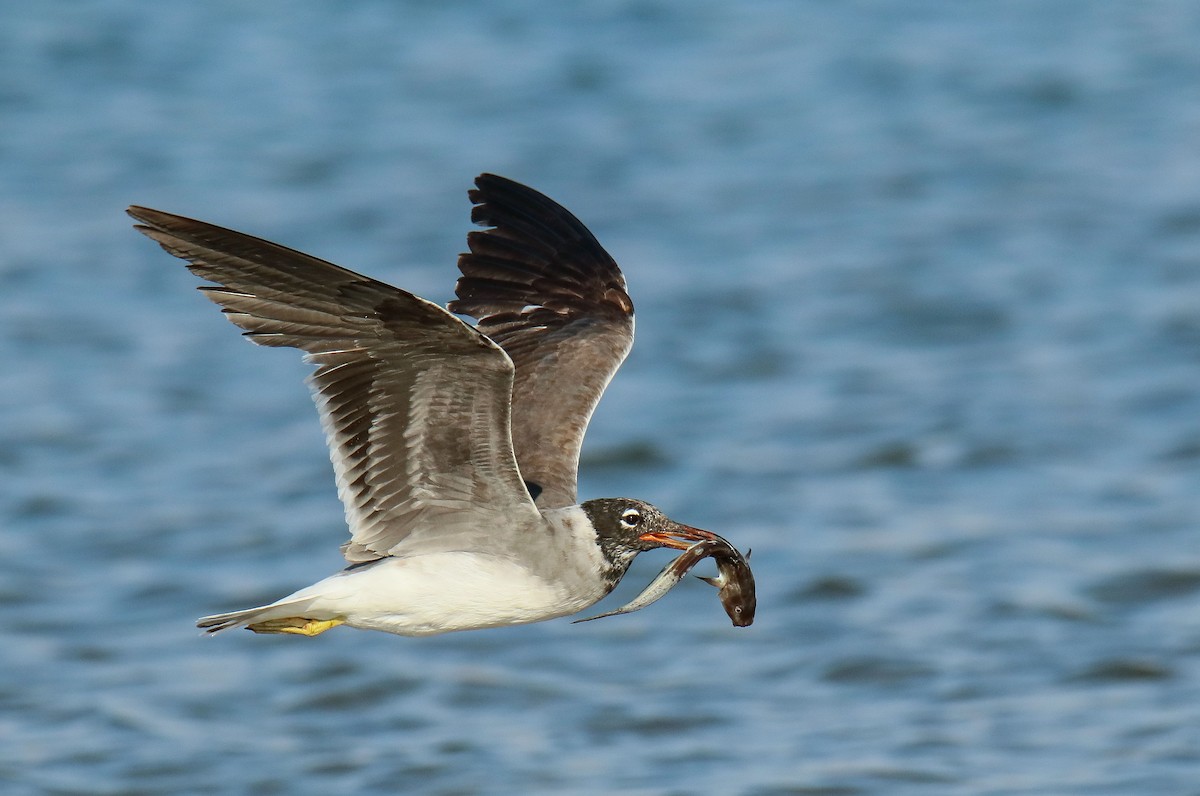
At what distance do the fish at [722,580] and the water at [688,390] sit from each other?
3621 mm

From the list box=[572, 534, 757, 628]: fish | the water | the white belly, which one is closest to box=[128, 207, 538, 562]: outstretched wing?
the white belly

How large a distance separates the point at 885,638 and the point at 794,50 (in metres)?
12.1

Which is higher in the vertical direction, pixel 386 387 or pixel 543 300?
pixel 543 300

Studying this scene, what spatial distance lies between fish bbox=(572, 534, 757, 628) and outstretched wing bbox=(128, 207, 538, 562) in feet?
2.19

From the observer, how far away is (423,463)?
8008 mm

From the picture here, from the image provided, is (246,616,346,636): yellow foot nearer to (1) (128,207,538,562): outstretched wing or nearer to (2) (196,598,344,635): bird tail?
(2) (196,598,344,635): bird tail

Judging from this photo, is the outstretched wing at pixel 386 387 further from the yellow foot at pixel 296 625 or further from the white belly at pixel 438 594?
the yellow foot at pixel 296 625

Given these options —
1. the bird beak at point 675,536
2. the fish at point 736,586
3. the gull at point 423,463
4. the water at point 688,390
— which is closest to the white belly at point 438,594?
the gull at point 423,463

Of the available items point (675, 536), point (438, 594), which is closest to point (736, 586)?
point (675, 536)

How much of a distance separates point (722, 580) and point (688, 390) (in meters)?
8.38

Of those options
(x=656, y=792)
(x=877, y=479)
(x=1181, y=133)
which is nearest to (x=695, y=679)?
(x=656, y=792)

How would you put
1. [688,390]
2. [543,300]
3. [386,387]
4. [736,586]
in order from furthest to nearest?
[688,390] → [543,300] → [736,586] → [386,387]

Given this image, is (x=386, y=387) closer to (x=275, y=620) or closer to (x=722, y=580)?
(x=275, y=620)

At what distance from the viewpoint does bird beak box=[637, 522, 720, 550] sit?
8.16 m
